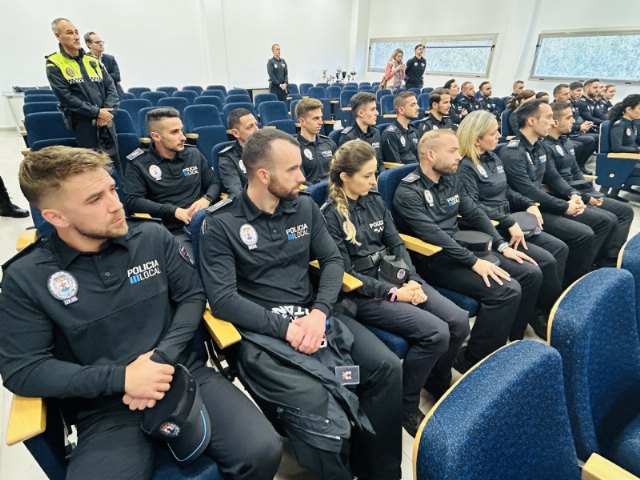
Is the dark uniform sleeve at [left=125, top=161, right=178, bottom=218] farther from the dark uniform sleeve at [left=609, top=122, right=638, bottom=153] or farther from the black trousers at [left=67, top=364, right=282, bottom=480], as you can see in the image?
the dark uniform sleeve at [left=609, top=122, right=638, bottom=153]

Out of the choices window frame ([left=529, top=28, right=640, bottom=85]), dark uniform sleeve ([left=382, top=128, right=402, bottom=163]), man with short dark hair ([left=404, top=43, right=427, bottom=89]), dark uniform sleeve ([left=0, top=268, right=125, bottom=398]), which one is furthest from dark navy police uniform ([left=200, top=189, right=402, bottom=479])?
window frame ([left=529, top=28, right=640, bottom=85])

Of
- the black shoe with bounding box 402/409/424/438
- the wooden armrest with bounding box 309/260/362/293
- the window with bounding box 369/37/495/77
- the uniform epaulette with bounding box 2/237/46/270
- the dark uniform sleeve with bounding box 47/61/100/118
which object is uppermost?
the window with bounding box 369/37/495/77

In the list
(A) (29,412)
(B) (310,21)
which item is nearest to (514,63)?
(B) (310,21)

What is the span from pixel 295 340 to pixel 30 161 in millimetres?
940

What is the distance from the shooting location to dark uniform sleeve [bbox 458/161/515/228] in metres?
2.09

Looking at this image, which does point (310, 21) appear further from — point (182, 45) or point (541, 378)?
point (541, 378)

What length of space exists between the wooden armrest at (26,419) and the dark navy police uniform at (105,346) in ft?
0.07

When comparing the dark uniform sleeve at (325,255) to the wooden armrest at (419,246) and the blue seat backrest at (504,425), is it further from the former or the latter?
the blue seat backrest at (504,425)

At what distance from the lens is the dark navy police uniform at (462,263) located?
64.7 inches

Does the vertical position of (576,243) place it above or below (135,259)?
below

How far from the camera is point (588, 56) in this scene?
272 inches

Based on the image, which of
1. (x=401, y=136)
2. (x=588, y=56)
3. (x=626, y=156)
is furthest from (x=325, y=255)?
(x=588, y=56)

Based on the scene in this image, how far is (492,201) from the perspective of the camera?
223 cm

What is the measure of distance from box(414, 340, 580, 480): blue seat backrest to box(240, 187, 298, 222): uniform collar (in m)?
0.94
